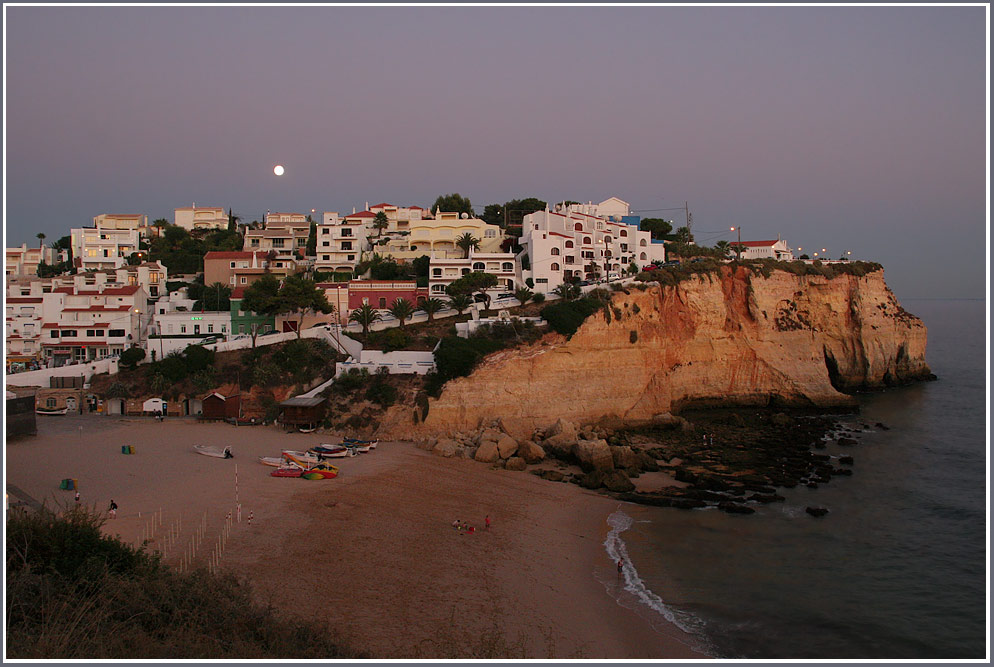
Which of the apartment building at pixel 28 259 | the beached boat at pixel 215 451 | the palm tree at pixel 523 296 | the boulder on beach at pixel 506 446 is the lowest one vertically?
the boulder on beach at pixel 506 446

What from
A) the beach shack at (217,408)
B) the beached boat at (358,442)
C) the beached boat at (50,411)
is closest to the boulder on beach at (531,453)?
the beached boat at (358,442)

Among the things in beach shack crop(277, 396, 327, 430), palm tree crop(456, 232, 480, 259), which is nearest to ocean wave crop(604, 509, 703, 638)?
beach shack crop(277, 396, 327, 430)

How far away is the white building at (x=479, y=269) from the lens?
50062mm

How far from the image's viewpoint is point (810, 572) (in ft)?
60.4

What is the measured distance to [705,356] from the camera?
42062mm

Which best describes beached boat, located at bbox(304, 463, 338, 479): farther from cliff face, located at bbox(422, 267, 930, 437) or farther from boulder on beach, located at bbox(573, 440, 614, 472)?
boulder on beach, located at bbox(573, 440, 614, 472)

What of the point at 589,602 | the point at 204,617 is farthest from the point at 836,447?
the point at 204,617

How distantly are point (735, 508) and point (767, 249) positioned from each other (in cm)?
5017

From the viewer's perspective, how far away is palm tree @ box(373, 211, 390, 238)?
6019cm

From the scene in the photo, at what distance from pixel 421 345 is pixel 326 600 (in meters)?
23.6

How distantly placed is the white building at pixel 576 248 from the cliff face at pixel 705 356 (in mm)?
11900

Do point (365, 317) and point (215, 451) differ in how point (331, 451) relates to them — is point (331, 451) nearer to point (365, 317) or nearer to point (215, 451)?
point (215, 451)

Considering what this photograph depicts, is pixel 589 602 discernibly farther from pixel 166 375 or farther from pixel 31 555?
pixel 166 375

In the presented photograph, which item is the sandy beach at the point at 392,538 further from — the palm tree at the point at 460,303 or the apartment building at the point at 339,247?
the apartment building at the point at 339,247
